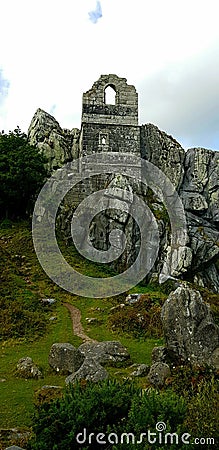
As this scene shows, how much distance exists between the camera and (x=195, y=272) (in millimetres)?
30438

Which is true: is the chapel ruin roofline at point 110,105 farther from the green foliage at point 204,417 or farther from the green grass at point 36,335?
the green foliage at point 204,417

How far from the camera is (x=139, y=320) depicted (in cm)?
1805

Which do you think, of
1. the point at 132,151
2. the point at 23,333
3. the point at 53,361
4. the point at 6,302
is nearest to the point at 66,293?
the point at 6,302

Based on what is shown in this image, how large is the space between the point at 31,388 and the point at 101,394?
16.1 feet

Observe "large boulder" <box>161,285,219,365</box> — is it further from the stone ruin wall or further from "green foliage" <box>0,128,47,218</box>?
"green foliage" <box>0,128,47,218</box>

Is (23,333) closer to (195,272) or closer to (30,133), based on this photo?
(195,272)

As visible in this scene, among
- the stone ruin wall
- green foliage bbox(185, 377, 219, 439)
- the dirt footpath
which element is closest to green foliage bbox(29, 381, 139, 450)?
green foliage bbox(185, 377, 219, 439)

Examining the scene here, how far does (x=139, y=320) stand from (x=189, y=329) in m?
6.26

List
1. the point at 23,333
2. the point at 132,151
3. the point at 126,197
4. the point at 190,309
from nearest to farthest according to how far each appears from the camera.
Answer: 1. the point at 190,309
2. the point at 23,333
3. the point at 126,197
4. the point at 132,151

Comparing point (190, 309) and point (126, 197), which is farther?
point (126, 197)
